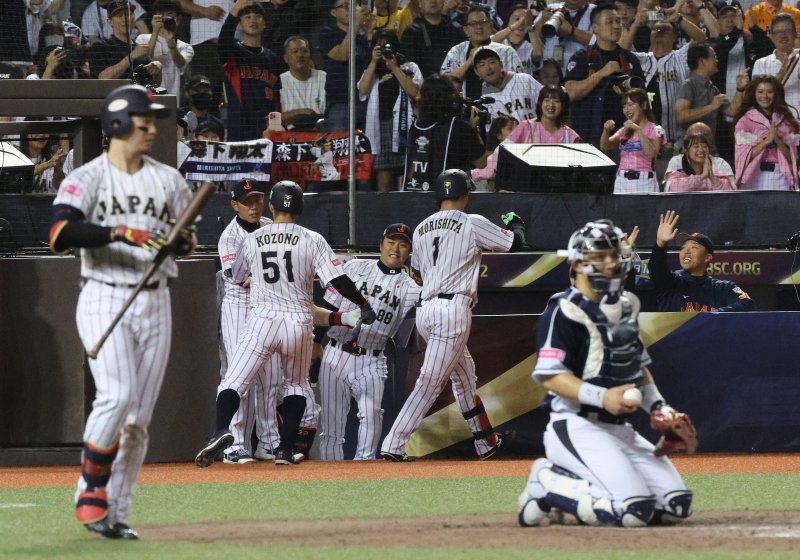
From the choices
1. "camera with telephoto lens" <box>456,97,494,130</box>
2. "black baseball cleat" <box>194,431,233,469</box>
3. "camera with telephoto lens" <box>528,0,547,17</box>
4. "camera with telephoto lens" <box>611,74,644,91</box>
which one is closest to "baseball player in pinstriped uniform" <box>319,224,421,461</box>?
"black baseball cleat" <box>194,431,233,469</box>

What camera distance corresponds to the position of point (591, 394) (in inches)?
220

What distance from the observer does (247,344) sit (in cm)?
924

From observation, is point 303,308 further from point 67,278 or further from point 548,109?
point 548,109

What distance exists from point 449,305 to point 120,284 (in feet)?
14.5

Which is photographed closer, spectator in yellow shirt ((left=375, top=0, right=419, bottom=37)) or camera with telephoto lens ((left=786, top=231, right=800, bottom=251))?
camera with telephoto lens ((left=786, top=231, right=800, bottom=251))

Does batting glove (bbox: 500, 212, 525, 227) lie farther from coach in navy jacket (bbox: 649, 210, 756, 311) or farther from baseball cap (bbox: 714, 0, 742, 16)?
baseball cap (bbox: 714, 0, 742, 16)

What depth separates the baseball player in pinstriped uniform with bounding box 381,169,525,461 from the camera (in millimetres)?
9484

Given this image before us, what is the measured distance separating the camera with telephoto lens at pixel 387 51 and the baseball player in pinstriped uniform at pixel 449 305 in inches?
87.1

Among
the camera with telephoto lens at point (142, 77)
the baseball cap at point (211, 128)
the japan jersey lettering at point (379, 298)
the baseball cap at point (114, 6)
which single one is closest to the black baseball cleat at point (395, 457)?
the japan jersey lettering at point (379, 298)

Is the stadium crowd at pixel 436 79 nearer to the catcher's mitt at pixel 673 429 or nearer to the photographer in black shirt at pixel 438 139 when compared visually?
the photographer in black shirt at pixel 438 139

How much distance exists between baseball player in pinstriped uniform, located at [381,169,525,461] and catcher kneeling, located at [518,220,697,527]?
361 cm

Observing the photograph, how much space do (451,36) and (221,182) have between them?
2755 millimetres

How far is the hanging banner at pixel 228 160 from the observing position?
432 inches

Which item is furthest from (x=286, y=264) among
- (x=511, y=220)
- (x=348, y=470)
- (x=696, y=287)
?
(x=696, y=287)
